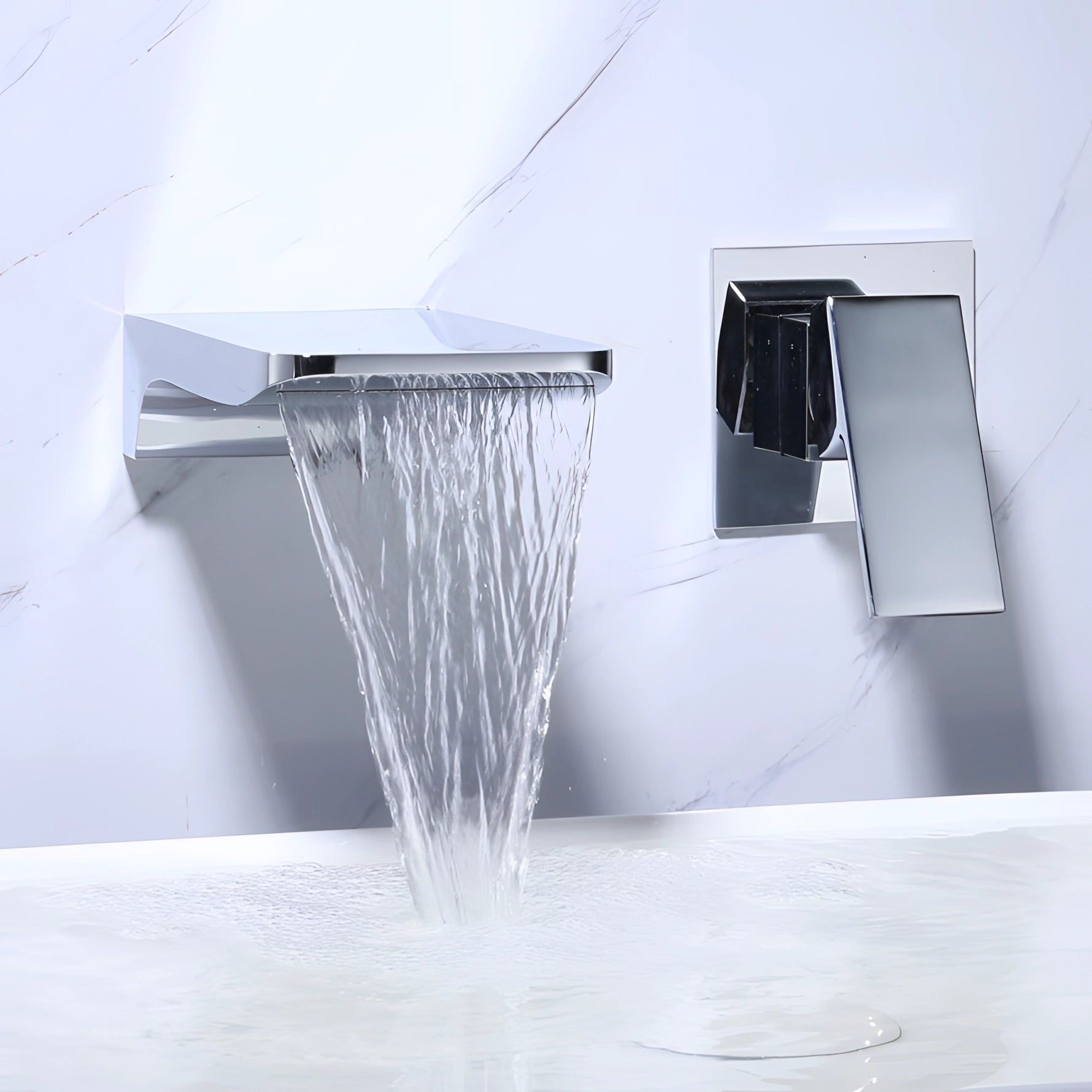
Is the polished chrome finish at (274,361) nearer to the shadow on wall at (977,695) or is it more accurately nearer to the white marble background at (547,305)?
the white marble background at (547,305)

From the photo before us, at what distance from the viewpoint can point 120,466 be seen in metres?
0.68

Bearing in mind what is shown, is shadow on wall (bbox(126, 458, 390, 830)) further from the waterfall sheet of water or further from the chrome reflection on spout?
the chrome reflection on spout

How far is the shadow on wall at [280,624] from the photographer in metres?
0.69

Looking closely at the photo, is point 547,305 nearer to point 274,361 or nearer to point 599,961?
point 274,361

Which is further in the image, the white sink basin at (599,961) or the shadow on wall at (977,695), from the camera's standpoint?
the shadow on wall at (977,695)

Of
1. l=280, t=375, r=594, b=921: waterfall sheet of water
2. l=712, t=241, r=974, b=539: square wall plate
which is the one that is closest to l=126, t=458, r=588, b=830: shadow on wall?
l=280, t=375, r=594, b=921: waterfall sheet of water

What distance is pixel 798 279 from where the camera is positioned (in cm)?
70

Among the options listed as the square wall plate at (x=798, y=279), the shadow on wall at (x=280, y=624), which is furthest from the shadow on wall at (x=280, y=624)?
the square wall plate at (x=798, y=279)

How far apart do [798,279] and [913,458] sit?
0.72 feet

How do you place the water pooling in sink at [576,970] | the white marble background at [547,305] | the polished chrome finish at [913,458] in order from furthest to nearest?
1. the white marble background at [547,305]
2. the polished chrome finish at [913,458]
3. the water pooling in sink at [576,970]

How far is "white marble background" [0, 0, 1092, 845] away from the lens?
674mm

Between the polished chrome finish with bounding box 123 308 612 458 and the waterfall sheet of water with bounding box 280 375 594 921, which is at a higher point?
the polished chrome finish with bounding box 123 308 612 458

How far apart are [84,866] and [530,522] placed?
289 mm

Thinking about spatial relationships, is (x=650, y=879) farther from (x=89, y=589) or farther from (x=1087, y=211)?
(x=1087, y=211)
